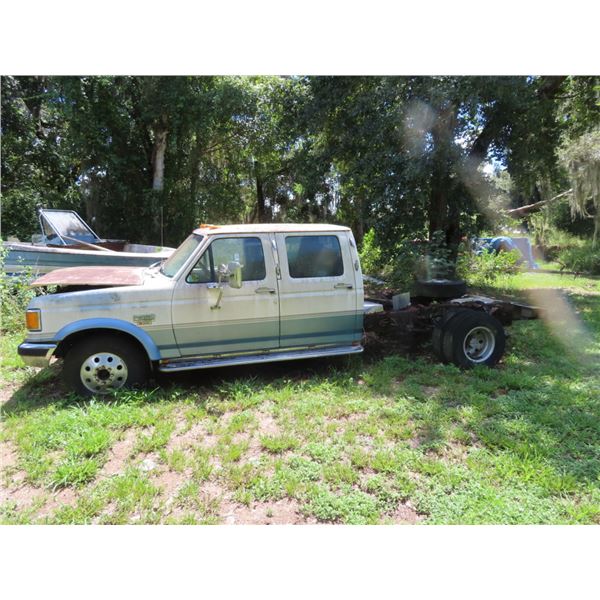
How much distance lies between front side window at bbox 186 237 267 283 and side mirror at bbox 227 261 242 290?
0.85 ft

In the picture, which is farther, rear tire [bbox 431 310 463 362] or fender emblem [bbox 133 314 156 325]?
rear tire [bbox 431 310 463 362]

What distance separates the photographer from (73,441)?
356 cm

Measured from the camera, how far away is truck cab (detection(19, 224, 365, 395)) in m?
4.28

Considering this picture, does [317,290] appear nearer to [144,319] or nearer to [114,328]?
[144,319]

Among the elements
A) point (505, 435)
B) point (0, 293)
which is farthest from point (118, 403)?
point (0, 293)

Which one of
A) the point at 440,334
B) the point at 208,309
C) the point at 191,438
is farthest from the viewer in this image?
the point at 440,334

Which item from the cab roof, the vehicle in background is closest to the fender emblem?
the cab roof

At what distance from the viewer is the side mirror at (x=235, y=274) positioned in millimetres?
4277

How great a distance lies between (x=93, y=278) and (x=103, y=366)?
99 centimetres

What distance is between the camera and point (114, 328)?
4281 mm

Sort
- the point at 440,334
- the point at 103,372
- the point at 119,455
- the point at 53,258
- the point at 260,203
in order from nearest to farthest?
the point at 119,455 → the point at 103,372 → the point at 440,334 → the point at 53,258 → the point at 260,203

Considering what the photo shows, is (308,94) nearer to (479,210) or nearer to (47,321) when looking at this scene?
(479,210)

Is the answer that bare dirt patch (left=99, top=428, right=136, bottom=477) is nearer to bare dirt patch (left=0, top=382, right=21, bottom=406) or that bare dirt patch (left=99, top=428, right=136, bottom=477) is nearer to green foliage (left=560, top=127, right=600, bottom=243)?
bare dirt patch (left=0, top=382, right=21, bottom=406)

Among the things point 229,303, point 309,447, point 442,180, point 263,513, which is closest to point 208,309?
point 229,303
